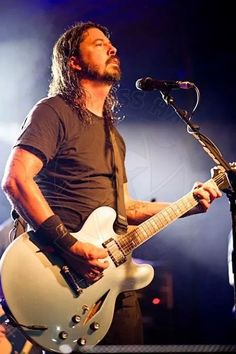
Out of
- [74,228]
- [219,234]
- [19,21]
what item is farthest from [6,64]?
[74,228]

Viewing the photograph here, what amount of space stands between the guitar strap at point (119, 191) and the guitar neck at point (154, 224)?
54 mm

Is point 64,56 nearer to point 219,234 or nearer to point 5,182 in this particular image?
point 5,182

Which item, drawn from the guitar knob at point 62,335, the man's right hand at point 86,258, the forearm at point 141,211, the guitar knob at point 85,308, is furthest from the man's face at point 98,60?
the guitar knob at point 62,335

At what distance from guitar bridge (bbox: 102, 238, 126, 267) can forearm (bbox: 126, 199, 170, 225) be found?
450mm

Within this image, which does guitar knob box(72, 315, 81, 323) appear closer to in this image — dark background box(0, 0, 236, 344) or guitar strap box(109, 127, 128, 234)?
guitar strap box(109, 127, 128, 234)

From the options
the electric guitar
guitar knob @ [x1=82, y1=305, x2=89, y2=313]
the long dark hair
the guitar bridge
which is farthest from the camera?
the long dark hair

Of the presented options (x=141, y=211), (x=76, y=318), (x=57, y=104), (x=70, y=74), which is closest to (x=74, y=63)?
(x=70, y=74)

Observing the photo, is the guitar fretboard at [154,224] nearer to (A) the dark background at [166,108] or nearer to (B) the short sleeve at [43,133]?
(B) the short sleeve at [43,133]

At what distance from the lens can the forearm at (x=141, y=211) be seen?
8.86 ft

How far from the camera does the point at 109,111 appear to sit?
2.77 metres

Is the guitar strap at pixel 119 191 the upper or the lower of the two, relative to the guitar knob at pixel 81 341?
upper

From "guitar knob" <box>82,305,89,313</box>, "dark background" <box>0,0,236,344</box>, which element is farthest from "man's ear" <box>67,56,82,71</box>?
"dark background" <box>0,0,236,344</box>

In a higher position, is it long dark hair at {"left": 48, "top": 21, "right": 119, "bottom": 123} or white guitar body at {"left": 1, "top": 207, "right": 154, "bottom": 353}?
long dark hair at {"left": 48, "top": 21, "right": 119, "bottom": 123}

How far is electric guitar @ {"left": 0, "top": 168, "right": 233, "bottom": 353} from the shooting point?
2033mm
